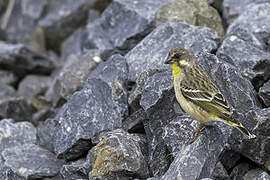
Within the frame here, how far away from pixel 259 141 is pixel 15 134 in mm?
4357

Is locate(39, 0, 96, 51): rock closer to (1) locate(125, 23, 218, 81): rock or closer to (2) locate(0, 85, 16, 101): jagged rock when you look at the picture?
(2) locate(0, 85, 16, 101): jagged rock

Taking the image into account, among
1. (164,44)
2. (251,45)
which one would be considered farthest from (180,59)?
(251,45)

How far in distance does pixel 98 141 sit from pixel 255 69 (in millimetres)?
2634

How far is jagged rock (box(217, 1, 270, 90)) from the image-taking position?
8.05 meters

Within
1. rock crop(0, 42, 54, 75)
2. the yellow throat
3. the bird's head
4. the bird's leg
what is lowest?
rock crop(0, 42, 54, 75)

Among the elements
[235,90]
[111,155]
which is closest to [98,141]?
[111,155]

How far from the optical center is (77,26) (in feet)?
45.2

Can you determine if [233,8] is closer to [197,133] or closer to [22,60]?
[197,133]

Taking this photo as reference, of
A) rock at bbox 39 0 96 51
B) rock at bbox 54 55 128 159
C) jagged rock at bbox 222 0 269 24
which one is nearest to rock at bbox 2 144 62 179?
rock at bbox 54 55 128 159

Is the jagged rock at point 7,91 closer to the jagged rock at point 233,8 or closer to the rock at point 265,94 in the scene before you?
the jagged rock at point 233,8

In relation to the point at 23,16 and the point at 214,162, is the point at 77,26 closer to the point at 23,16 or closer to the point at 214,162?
the point at 23,16

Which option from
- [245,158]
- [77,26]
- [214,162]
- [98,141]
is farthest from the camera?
[77,26]

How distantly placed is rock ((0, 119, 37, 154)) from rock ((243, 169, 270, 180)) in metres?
3.94

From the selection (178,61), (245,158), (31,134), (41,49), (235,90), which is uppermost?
(178,61)
